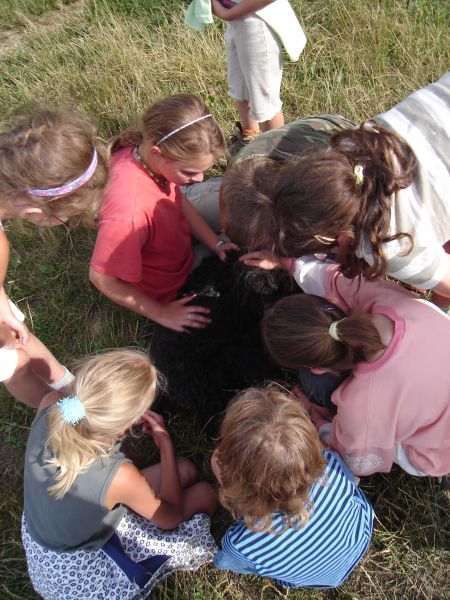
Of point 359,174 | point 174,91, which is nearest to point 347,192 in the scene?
point 359,174

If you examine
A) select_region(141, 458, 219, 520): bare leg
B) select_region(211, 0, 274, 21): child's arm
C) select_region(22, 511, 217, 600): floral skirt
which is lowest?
select_region(141, 458, 219, 520): bare leg

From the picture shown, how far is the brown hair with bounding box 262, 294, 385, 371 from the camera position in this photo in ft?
5.80

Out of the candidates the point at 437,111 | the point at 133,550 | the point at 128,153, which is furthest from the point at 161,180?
the point at 133,550

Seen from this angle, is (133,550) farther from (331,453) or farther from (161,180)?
(161,180)

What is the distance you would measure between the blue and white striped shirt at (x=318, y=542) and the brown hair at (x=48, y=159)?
151cm

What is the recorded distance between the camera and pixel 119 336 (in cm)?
296

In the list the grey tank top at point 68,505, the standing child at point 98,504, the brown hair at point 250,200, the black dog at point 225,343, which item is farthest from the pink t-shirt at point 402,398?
the grey tank top at point 68,505

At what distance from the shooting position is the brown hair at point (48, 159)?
75.1 inches

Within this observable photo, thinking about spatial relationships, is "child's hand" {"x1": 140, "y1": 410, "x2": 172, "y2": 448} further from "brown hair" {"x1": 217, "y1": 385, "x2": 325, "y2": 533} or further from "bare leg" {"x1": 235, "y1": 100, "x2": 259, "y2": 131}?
"bare leg" {"x1": 235, "y1": 100, "x2": 259, "y2": 131}

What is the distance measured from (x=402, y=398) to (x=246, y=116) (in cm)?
240

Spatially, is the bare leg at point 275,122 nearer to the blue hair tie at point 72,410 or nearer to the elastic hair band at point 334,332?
the elastic hair band at point 334,332

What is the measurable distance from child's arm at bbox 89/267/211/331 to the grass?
Result: 0.50 meters

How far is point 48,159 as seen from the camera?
6.29 feet

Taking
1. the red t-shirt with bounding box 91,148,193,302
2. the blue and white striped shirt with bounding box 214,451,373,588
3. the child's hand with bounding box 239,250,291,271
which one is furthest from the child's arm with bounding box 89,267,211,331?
the blue and white striped shirt with bounding box 214,451,373,588
